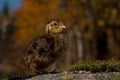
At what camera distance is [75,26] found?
4497 cm

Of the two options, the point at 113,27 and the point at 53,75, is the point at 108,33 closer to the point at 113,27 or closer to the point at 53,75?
the point at 113,27

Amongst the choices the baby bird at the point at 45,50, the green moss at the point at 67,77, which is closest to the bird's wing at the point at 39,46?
the baby bird at the point at 45,50

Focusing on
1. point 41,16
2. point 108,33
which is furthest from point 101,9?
point 41,16

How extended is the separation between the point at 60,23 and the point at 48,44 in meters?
0.46

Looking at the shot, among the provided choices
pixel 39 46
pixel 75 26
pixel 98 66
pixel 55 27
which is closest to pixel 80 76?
pixel 98 66

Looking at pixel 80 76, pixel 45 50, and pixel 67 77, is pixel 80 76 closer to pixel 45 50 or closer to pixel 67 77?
pixel 67 77

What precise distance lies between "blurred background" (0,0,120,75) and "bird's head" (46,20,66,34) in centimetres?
20

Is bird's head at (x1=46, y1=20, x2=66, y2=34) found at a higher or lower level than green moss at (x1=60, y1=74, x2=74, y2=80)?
higher

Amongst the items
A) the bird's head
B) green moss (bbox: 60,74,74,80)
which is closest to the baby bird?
the bird's head

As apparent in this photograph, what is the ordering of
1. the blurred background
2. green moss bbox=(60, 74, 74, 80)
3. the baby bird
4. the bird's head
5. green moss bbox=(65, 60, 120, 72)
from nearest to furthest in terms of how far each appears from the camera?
green moss bbox=(60, 74, 74, 80) → the baby bird → green moss bbox=(65, 60, 120, 72) → the bird's head → the blurred background

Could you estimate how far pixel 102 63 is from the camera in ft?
30.6

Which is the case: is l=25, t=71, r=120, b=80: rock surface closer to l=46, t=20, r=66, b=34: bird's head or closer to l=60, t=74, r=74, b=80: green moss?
l=60, t=74, r=74, b=80: green moss

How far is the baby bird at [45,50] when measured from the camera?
8992mm

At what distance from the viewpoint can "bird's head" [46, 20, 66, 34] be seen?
9.30 m
